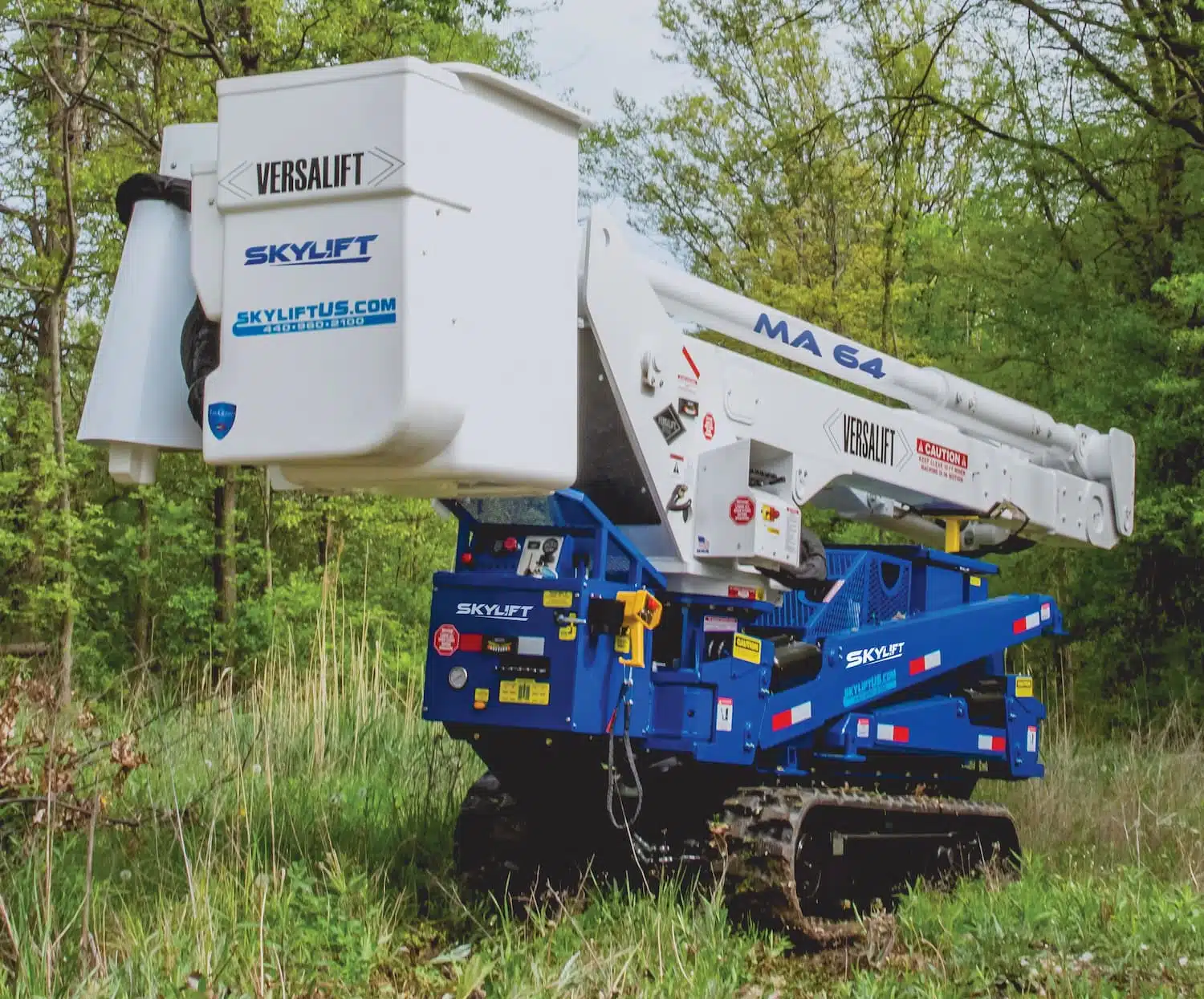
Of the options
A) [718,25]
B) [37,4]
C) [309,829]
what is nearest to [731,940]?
[309,829]

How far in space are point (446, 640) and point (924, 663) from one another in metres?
2.74

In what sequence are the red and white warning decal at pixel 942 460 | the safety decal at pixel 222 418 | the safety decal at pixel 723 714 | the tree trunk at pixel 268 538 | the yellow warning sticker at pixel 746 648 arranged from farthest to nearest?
1. the tree trunk at pixel 268 538
2. the red and white warning decal at pixel 942 460
3. the yellow warning sticker at pixel 746 648
4. the safety decal at pixel 723 714
5. the safety decal at pixel 222 418

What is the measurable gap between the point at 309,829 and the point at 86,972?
2329 millimetres

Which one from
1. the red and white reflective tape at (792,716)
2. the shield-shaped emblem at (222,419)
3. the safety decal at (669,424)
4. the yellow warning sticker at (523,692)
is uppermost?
the safety decal at (669,424)

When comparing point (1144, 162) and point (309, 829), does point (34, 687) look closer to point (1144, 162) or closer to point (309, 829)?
point (309, 829)

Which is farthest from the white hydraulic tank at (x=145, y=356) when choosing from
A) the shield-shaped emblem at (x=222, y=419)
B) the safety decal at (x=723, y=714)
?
the safety decal at (x=723, y=714)

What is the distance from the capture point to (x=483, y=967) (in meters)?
5.25

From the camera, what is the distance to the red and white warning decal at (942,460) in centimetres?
773

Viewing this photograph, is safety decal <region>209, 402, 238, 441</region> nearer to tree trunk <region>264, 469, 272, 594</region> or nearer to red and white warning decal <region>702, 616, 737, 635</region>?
red and white warning decal <region>702, 616, 737, 635</region>

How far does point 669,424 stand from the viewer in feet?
20.9

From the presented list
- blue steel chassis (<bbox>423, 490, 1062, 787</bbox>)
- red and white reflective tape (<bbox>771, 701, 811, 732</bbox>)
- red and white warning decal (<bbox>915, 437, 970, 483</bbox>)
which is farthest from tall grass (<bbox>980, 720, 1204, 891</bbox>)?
red and white warning decal (<bbox>915, 437, 970, 483</bbox>)

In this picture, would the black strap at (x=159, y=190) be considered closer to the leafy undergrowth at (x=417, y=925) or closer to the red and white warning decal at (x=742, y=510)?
the leafy undergrowth at (x=417, y=925)

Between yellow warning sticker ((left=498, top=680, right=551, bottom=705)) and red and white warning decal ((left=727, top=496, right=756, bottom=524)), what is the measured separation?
3.69 ft

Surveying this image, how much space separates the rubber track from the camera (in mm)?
6066
